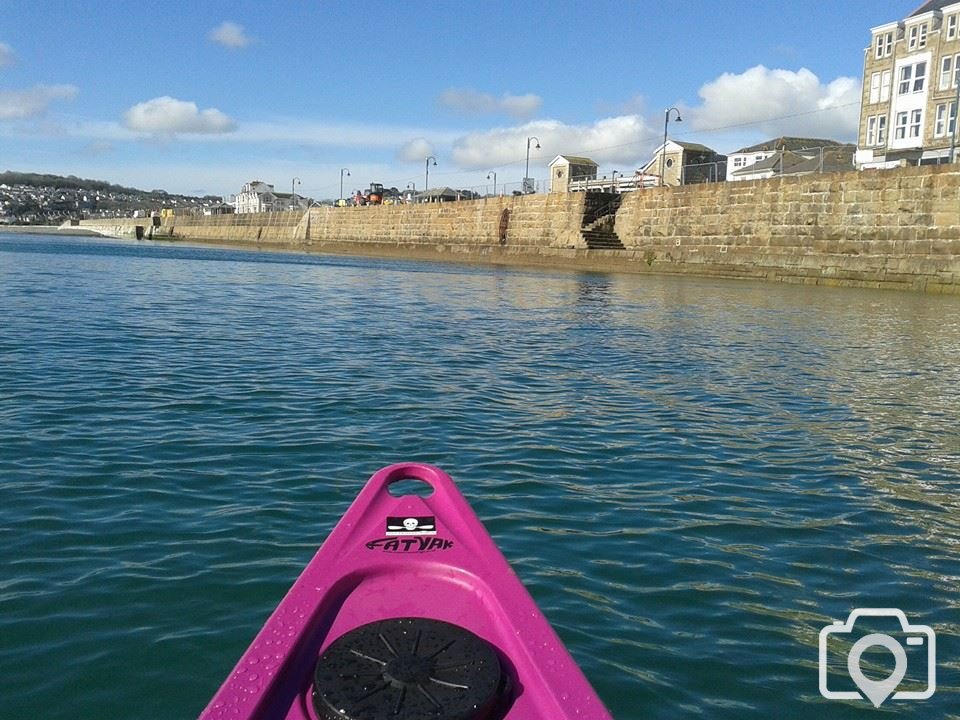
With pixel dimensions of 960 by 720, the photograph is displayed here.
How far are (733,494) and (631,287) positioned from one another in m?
21.8

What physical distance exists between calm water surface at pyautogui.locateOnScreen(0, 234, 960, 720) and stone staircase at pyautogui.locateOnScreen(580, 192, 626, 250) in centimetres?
2692

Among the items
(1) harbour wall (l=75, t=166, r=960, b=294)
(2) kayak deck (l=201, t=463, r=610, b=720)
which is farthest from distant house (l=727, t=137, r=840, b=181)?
(2) kayak deck (l=201, t=463, r=610, b=720)

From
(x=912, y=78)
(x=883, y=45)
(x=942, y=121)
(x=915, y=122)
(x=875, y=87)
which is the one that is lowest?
(x=942, y=121)

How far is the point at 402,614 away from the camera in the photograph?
288 centimetres

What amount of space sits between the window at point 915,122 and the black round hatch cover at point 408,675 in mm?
53999

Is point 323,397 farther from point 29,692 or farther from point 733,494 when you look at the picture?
point 29,692

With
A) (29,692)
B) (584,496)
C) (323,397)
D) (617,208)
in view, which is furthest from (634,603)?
(617,208)

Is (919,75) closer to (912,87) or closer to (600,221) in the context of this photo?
(912,87)

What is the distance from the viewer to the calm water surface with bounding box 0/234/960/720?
3.53 m

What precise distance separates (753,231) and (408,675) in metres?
31.1

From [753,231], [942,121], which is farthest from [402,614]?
[942,121]

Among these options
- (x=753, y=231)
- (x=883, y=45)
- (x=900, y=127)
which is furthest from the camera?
(x=883, y=45)

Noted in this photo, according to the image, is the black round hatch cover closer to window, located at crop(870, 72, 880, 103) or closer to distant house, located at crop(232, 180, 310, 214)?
window, located at crop(870, 72, 880, 103)

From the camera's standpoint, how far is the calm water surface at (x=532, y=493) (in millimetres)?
3525
